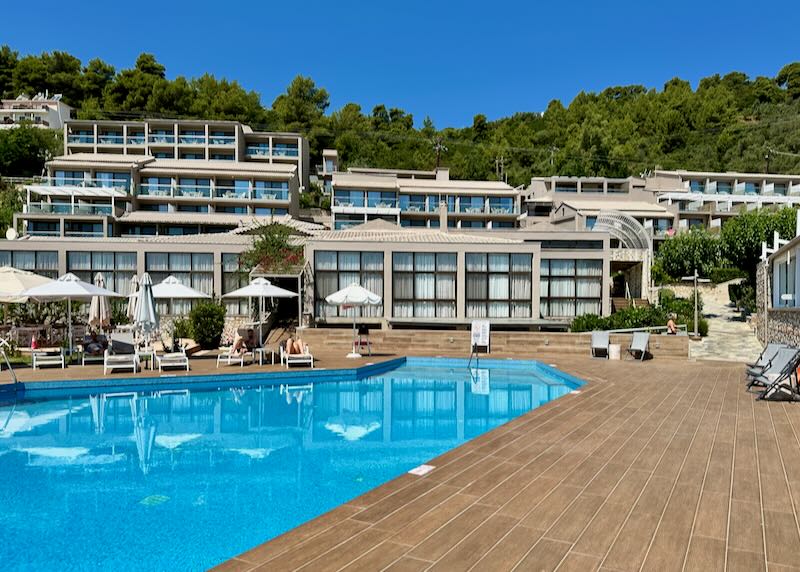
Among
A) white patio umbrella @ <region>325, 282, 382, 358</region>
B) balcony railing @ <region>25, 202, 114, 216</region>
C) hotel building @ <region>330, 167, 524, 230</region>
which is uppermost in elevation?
hotel building @ <region>330, 167, 524, 230</region>

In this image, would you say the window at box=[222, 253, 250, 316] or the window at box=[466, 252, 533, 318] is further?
the window at box=[222, 253, 250, 316]

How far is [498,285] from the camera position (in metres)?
21.2

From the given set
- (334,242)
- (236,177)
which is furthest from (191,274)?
(236,177)

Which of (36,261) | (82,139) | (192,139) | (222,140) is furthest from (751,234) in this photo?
(82,139)

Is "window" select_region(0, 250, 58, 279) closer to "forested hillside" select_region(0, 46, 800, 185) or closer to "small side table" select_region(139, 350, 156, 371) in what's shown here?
"small side table" select_region(139, 350, 156, 371)

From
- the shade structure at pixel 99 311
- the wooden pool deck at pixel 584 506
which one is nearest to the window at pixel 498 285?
the wooden pool deck at pixel 584 506

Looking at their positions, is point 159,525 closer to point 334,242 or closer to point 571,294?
point 334,242

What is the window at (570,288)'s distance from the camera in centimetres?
2161

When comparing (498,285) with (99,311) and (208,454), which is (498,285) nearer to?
(99,311)

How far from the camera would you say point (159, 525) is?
5.73 m

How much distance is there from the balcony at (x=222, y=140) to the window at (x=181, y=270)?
34161 millimetres

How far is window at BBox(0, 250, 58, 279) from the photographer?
71.7 ft

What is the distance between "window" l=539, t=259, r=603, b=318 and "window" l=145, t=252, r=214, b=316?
13739 millimetres

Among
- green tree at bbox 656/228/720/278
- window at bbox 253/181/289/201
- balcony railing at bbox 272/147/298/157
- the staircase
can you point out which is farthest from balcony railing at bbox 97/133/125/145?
green tree at bbox 656/228/720/278
